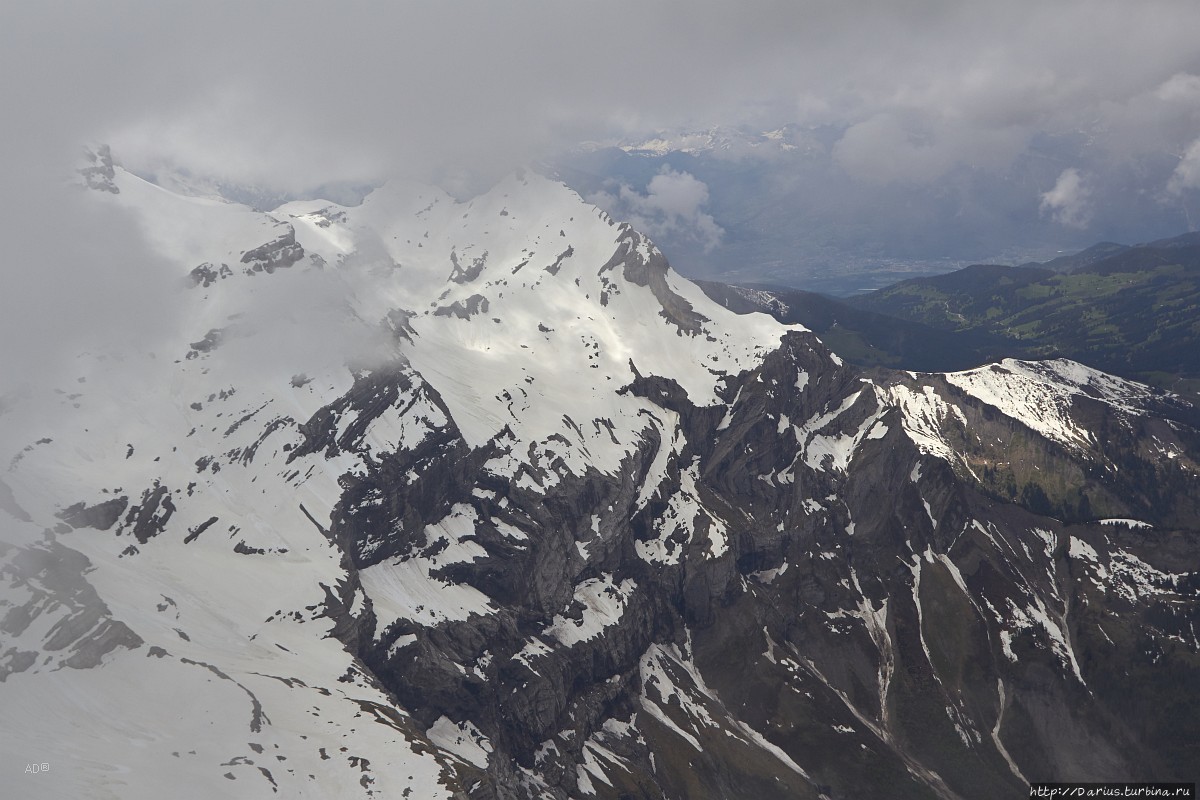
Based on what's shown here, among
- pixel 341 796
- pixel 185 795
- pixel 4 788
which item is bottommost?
pixel 341 796

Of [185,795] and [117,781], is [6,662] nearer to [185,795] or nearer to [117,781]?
[117,781]

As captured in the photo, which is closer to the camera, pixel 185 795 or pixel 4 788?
pixel 4 788

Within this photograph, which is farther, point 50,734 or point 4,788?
point 50,734

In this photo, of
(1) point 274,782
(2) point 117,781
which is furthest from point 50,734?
(1) point 274,782

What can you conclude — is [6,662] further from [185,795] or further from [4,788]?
[185,795]

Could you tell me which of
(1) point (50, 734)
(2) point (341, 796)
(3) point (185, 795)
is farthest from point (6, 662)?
(2) point (341, 796)

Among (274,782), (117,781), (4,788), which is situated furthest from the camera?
(274,782)

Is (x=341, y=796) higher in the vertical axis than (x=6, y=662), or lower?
lower

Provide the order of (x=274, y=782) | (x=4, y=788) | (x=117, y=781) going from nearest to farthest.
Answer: (x=4, y=788)
(x=117, y=781)
(x=274, y=782)

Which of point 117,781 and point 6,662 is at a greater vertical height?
point 6,662
